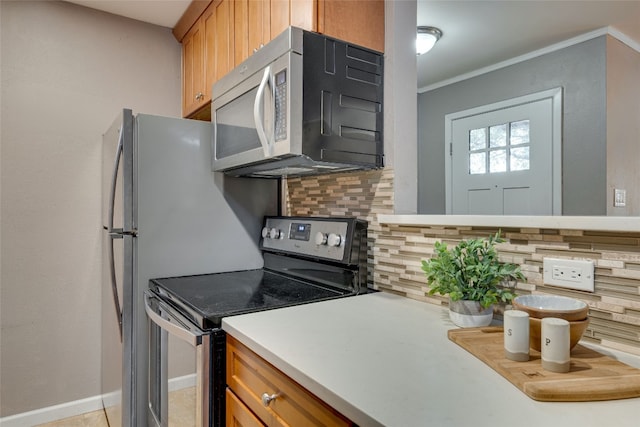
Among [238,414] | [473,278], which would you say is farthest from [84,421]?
[473,278]

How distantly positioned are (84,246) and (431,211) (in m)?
2.93

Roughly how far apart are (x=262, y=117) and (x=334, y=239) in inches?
21.1

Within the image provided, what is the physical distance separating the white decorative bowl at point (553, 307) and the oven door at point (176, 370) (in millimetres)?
844

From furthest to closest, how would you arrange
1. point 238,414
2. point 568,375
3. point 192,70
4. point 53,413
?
point 192,70, point 53,413, point 238,414, point 568,375

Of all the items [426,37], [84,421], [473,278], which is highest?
[426,37]

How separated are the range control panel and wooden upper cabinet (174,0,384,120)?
712 mm

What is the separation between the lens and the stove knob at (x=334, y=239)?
5.08ft

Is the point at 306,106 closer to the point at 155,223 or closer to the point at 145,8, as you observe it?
the point at 155,223

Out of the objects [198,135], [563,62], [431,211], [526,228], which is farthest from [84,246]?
[563,62]

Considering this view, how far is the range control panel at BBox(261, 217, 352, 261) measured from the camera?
5.08 ft

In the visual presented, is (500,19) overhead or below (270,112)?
overhead

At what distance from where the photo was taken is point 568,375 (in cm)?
77

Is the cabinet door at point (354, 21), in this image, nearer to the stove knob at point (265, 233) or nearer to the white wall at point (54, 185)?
the stove knob at point (265, 233)

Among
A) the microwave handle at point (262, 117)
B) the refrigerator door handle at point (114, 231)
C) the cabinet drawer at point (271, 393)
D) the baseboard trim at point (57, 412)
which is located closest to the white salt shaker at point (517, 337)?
the cabinet drawer at point (271, 393)
